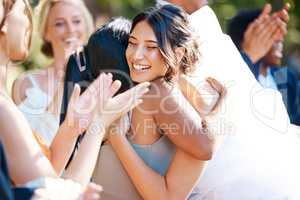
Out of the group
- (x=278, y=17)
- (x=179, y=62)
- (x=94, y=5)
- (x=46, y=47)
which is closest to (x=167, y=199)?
(x=179, y=62)

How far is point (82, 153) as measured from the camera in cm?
231

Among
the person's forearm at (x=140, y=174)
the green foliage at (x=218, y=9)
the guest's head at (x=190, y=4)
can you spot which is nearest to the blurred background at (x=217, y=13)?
the green foliage at (x=218, y=9)

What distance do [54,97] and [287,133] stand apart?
157 cm

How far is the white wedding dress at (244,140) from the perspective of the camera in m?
2.72

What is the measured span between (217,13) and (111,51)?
4756 millimetres

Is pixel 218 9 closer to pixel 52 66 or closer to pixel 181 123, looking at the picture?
pixel 52 66

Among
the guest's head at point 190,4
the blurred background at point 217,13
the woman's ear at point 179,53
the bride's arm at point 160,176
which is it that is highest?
the guest's head at point 190,4

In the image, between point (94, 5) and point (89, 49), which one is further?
point (94, 5)

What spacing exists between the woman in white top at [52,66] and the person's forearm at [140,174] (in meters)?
1.23

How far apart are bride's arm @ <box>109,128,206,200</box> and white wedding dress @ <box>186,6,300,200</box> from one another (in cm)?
11

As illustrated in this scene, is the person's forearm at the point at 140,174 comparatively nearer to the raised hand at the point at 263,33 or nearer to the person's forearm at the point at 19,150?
the person's forearm at the point at 19,150

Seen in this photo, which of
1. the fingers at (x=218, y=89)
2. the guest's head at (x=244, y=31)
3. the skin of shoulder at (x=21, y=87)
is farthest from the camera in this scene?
the guest's head at (x=244, y=31)

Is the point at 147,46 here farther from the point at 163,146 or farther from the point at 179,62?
the point at 163,146

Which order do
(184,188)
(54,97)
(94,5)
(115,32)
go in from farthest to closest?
(94,5) → (54,97) → (115,32) → (184,188)
